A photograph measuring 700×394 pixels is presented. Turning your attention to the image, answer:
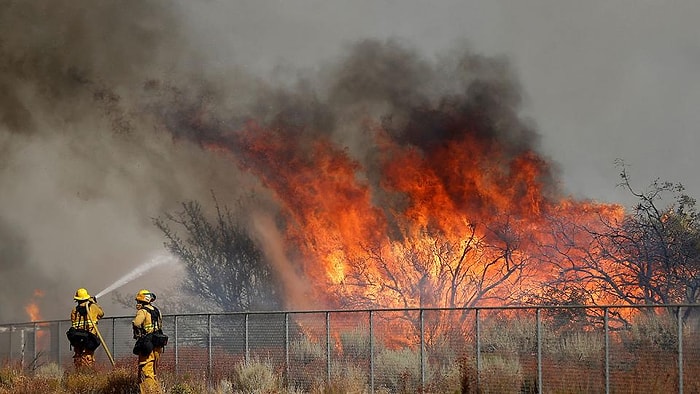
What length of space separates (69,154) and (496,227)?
72.1 ft

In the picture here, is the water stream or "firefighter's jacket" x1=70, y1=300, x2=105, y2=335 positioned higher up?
the water stream

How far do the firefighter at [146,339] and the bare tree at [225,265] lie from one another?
1362 centimetres

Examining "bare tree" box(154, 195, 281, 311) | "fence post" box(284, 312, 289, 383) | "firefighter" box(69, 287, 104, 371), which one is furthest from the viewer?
"bare tree" box(154, 195, 281, 311)

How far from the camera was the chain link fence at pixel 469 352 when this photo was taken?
1709 cm

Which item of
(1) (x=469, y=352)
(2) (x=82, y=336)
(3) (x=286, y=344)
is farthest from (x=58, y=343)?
(1) (x=469, y=352)

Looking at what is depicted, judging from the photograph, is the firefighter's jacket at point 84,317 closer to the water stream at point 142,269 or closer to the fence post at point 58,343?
the fence post at point 58,343

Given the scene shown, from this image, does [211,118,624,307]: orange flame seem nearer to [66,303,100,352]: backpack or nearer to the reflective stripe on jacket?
[66,303,100,352]: backpack

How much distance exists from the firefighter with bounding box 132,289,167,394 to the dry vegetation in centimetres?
51

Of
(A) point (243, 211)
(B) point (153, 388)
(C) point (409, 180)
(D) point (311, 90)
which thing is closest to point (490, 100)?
(C) point (409, 180)

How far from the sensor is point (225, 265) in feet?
113

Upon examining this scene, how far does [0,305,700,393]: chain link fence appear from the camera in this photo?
673 inches

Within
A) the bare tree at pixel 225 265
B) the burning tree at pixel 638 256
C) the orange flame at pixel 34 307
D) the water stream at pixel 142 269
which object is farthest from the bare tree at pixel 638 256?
the orange flame at pixel 34 307

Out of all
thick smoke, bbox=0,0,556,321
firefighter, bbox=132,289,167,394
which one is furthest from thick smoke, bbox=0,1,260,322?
firefighter, bbox=132,289,167,394

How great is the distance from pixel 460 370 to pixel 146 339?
5901 mm
